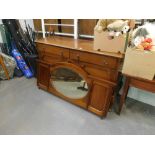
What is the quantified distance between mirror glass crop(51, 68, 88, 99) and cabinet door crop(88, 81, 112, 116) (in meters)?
0.18

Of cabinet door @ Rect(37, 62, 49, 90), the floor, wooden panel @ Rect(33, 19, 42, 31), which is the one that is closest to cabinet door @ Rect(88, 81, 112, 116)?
the floor

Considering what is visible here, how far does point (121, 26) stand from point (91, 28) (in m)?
0.81

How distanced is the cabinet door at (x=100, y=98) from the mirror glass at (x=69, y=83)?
18 cm

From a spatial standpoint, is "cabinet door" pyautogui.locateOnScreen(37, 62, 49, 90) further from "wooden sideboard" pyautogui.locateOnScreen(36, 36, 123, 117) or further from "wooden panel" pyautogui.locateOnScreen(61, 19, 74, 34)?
"wooden panel" pyautogui.locateOnScreen(61, 19, 74, 34)

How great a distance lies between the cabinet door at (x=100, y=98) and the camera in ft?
5.06

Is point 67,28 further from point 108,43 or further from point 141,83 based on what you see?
point 141,83

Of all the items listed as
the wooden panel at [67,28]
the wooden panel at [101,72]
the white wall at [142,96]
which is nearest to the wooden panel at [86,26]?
the wooden panel at [67,28]

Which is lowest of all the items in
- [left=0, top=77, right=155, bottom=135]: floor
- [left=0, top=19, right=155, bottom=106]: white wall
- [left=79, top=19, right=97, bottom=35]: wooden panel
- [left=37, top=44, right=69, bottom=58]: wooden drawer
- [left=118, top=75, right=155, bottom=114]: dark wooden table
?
[left=0, top=77, right=155, bottom=135]: floor

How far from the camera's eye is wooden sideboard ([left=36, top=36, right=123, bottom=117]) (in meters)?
1.42

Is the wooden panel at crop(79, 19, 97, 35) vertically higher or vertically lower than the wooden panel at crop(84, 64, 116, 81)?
higher

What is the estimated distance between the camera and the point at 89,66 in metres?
1.57
